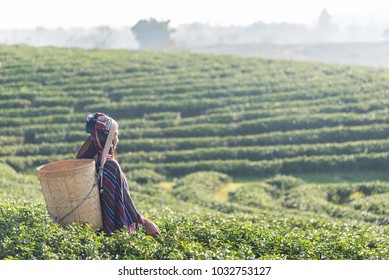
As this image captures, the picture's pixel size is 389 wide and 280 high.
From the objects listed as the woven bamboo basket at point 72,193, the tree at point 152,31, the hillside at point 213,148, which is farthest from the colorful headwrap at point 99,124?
the tree at point 152,31

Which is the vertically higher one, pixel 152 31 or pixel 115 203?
pixel 152 31

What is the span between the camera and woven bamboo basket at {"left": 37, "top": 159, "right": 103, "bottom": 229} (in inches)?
271

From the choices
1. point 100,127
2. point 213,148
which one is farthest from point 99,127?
point 213,148

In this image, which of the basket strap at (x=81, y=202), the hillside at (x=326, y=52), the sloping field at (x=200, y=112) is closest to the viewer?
the basket strap at (x=81, y=202)

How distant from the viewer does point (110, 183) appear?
7340mm

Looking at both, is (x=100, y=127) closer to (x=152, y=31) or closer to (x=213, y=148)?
(x=213, y=148)

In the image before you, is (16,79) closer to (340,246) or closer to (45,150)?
(45,150)

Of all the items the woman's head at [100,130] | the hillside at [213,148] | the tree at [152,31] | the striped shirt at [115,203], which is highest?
the tree at [152,31]

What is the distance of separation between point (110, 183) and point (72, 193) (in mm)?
547

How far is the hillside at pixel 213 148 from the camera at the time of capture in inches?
304

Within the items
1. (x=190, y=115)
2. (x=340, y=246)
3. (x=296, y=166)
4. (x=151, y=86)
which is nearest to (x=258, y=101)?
(x=190, y=115)

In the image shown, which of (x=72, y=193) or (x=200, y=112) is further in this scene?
(x=200, y=112)

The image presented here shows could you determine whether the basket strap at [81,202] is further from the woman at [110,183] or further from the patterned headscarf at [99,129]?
the patterned headscarf at [99,129]

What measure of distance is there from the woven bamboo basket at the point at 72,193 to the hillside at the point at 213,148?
0.80 feet
